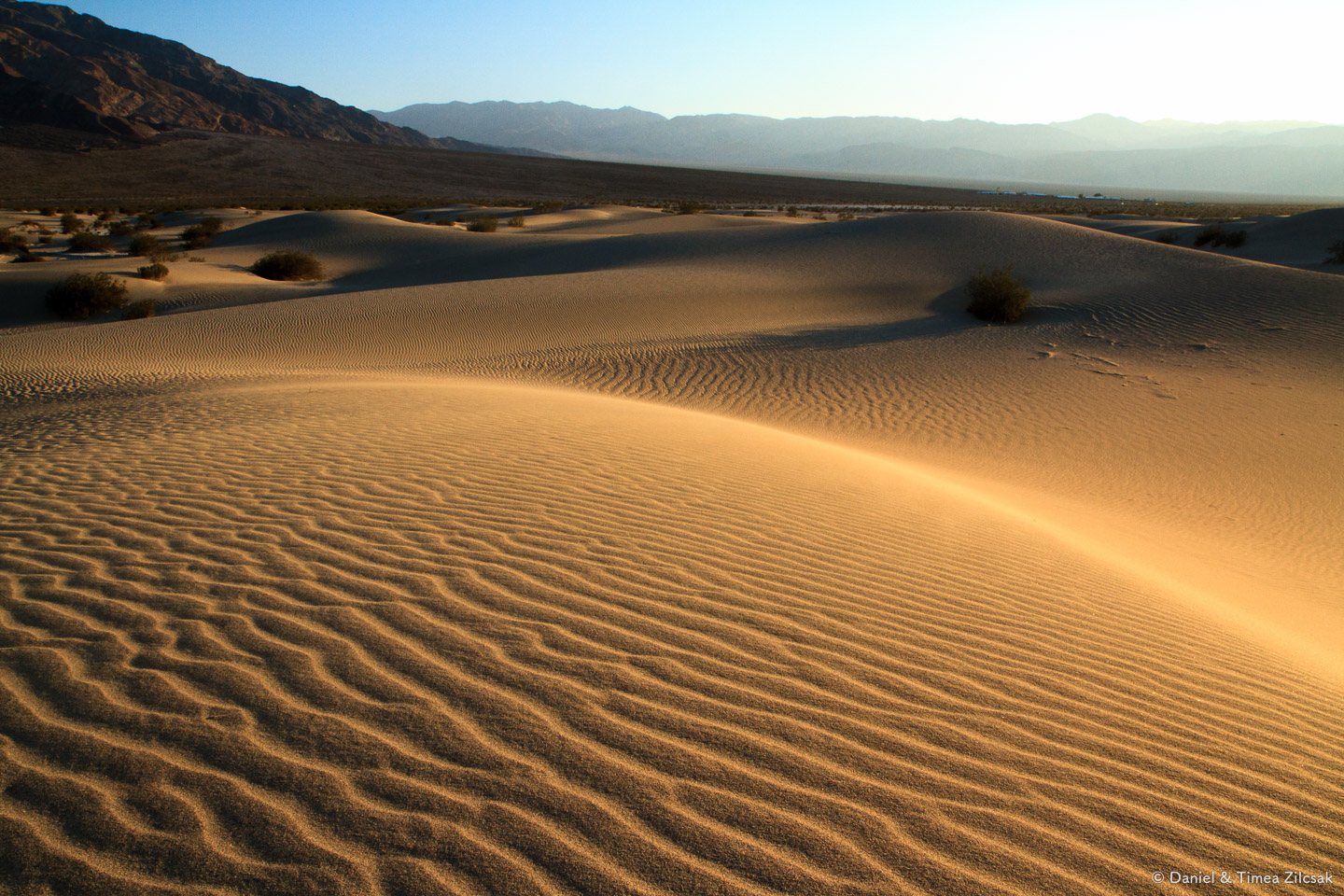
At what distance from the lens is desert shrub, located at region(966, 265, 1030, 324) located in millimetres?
16062

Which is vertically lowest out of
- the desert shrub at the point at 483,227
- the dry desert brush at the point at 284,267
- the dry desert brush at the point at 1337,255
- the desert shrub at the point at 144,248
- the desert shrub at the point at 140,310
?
the desert shrub at the point at 140,310

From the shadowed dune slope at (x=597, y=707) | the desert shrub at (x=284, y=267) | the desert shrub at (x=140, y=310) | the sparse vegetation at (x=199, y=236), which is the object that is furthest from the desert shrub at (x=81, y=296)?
the shadowed dune slope at (x=597, y=707)

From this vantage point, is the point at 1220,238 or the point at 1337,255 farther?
the point at 1220,238

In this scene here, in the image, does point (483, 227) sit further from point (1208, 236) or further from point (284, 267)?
point (1208, 236)

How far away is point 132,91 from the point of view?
9844 cm

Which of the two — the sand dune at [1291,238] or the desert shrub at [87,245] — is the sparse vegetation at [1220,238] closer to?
the sand dune at [1291,238]

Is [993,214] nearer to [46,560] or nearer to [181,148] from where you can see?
[46,560]

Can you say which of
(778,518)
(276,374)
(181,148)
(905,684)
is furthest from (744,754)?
(181,148)

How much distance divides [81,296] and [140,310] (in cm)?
129

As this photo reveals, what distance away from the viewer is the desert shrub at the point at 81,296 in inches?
677

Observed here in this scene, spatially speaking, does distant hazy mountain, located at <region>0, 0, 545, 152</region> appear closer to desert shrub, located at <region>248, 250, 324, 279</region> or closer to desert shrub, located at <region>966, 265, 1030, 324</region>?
desert shrub, located at <region>248, 250, 324, 279</region>

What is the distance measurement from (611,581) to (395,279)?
2388 cm

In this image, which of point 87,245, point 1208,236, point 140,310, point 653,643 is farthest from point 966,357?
point 87,245

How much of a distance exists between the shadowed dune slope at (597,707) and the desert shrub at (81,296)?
16.1m
